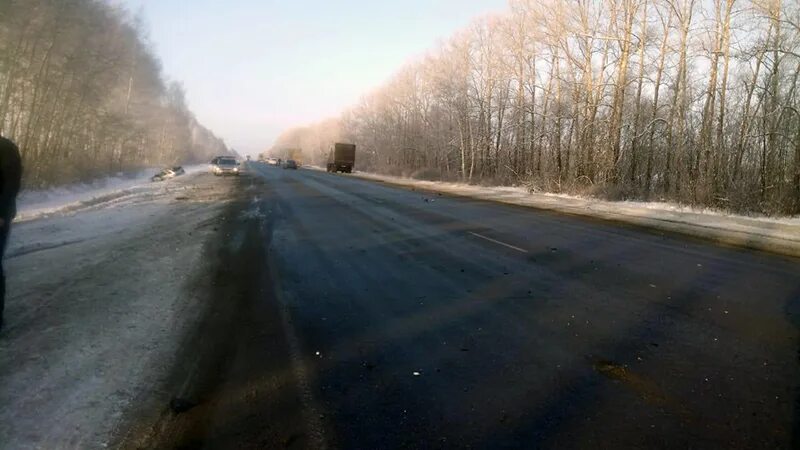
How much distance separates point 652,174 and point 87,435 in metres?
28.7

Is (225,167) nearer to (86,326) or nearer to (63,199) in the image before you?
(63,199)

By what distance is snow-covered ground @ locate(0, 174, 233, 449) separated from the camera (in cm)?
298

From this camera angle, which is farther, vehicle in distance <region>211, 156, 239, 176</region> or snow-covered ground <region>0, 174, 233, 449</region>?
vehicle in distance <region>211, 156, 239, 176</region>

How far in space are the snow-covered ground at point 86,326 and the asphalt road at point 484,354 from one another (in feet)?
0.95

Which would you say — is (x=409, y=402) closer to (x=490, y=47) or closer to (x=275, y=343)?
(x=275, y=343)

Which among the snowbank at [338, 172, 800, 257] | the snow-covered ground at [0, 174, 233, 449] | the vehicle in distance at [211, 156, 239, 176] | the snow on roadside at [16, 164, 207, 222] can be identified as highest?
the vehicle in distance at [211, 156, 239, 176]

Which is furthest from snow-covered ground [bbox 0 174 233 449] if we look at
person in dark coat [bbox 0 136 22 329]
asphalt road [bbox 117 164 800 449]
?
person in dark coat [bbox 0 136 22 329]

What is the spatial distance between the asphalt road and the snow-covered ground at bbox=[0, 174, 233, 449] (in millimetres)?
290

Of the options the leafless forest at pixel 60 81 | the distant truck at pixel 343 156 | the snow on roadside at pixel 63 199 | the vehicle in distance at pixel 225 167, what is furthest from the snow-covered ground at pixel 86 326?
the distant truck at pixel 343 156

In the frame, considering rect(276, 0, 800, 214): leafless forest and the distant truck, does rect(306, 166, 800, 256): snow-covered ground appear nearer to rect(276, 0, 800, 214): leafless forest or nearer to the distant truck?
rect(276, 0, 800, 214): leafless forest

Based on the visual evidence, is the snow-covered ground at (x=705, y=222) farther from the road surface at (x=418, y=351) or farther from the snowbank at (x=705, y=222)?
the road surface at (x=418, y=351)

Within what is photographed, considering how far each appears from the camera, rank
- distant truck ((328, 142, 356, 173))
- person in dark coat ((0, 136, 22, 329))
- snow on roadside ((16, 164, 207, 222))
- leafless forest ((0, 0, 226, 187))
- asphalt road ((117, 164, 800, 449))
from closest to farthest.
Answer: asphalt road ((117, 164, 800, 449)) < person in dark coat ((0, 136, 22, 329)) < snow on roadside ((16, 164, 207, 222)) < leafless forest ((0, 0, 226, 187)) < distant truck ((328, 142, 356, 173))

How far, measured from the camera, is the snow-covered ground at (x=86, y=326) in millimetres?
2977

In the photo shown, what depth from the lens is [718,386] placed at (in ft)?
11.6
